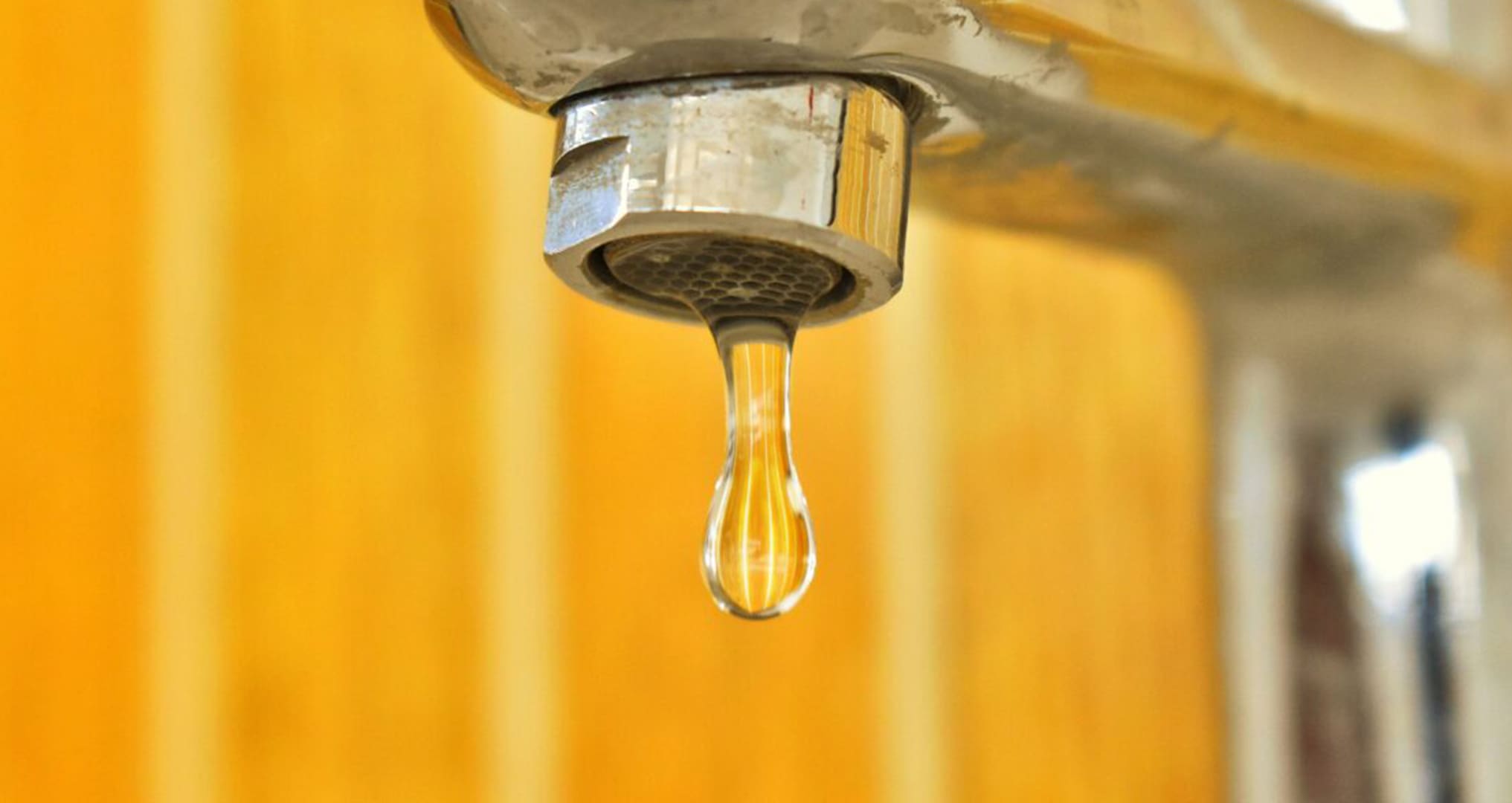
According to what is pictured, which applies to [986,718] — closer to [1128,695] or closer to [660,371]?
[1128,695]

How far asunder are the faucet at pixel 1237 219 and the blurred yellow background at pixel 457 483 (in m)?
0.10

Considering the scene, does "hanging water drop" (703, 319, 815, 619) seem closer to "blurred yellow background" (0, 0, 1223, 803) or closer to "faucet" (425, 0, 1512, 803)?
"faucet" (425, 0, 1512, 803)

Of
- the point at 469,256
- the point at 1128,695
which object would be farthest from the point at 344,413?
the point at 1128,695

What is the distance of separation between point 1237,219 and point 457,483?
0.33m

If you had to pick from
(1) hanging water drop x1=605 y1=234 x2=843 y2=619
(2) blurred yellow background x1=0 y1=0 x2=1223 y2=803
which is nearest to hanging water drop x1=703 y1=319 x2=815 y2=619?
(1) hanging water drop x1=605 y1=234 x2=843 y2=619

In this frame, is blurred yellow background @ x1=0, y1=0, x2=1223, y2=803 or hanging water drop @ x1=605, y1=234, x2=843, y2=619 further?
blurred yellow background @ x1=0, y1=0, x2=1223, y2=803

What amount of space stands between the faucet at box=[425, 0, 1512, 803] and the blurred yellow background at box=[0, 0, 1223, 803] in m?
0.10

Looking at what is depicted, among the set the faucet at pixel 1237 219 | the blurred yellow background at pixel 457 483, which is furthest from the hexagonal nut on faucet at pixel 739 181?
the blurred yellow background at pixel 457 483

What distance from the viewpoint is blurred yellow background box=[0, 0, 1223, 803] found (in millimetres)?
479

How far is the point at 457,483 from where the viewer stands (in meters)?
0.53

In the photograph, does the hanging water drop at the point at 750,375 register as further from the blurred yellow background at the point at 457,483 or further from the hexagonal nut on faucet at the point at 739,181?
the blurred yellow background at the point at 457,483

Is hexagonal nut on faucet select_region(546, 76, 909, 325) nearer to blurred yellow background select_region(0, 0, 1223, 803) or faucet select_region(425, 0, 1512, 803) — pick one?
faucet select_region(425, 0, 1512, 803)

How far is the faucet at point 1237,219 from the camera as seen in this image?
0.18 m

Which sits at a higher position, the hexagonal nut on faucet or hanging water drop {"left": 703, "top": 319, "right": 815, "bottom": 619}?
the hexagonal nut on faucet
